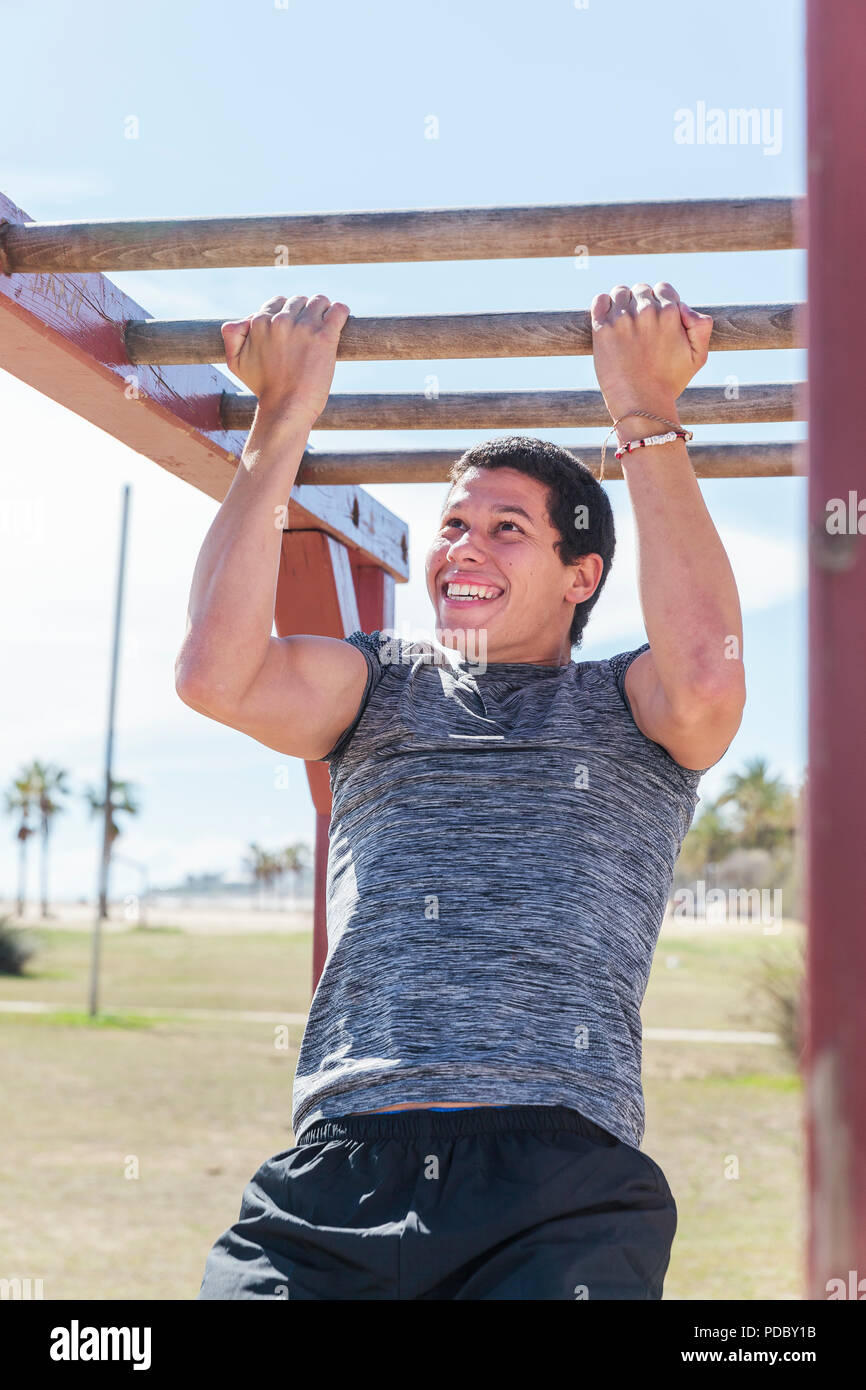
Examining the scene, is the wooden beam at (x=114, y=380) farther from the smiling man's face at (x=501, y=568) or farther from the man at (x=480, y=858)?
the smiling man's face at (x=501, y=568)

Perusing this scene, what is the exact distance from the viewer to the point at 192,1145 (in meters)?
11.4

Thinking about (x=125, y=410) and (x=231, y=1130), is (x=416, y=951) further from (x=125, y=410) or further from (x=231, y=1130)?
(x=231, y=1130)

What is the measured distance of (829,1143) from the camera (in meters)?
0.62

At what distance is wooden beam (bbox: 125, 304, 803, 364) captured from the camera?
1665 mm

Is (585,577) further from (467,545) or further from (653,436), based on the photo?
(653,436)

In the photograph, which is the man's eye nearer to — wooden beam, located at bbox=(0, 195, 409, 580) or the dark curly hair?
the dark curly hair

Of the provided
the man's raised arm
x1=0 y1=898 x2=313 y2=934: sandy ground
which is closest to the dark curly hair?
the man's raised arm

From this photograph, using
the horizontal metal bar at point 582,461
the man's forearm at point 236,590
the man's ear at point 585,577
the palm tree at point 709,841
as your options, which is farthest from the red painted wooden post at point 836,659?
the palm tree at point 709,841

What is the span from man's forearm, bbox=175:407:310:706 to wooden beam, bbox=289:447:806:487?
675 mm

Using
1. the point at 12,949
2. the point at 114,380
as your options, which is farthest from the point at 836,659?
the point at 12,949

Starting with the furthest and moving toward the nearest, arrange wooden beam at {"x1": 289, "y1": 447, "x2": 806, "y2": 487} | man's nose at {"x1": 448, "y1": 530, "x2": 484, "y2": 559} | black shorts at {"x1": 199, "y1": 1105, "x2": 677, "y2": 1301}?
wooden beam at {"x1": 289, "y1": 447, "x2": 806, "y2": 487}, man's nose at {"x1": 448, "y1": 530, "x2": 484, "y2": 559}, black shorts at {"x1": 199, "y1": 1105, "x2": 677, "y2": 1301}

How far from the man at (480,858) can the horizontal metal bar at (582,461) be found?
51cm

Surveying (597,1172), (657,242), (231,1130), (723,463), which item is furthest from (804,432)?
(231,1130)
